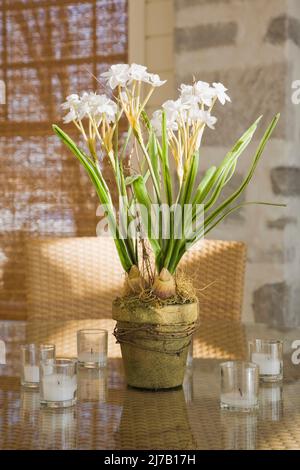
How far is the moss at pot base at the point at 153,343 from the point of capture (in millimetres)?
1264

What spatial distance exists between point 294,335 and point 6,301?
→ 8.09 ft

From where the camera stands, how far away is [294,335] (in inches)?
71.9

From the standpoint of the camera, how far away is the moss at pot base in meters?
1.26

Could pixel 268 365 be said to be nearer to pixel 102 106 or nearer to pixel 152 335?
pixel 152 335

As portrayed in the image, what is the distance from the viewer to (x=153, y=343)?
4.18ft

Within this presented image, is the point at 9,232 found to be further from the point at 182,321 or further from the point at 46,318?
the point at 182,321

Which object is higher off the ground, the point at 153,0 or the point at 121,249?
the point at 153,0

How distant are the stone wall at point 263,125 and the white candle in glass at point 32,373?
2.04 m

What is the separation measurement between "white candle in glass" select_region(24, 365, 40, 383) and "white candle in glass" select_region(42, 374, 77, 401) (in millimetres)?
136

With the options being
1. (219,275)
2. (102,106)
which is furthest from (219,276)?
(102,106)

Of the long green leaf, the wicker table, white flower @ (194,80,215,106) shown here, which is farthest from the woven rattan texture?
white flower @ (194,80,215,106)

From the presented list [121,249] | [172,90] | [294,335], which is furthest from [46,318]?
[172,90]

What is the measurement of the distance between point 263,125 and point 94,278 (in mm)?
1211

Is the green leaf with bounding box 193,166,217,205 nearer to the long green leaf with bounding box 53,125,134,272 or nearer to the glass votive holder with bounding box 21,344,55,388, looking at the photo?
the long green leaf with bounding box 53,125,134,272
